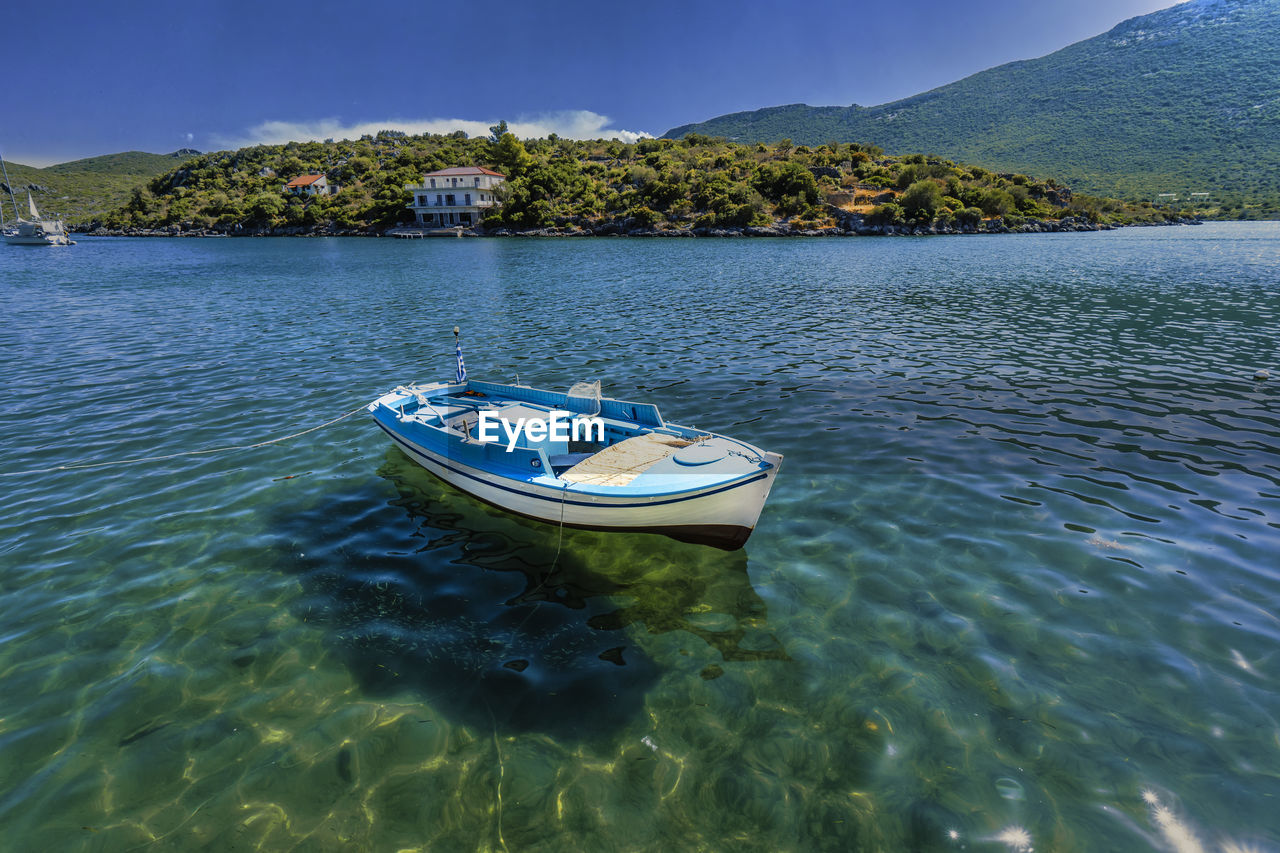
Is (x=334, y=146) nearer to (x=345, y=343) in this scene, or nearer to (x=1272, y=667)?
(x=345, y=343)

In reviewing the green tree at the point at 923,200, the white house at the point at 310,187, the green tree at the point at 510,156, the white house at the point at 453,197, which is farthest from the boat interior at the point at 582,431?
the white house at the point at 310,187

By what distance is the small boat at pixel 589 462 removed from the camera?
9.12 meters

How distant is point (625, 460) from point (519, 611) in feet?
11.4

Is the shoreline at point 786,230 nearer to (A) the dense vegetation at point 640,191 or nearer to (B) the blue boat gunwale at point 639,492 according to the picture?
(A) the dense vegetation at point 640,191

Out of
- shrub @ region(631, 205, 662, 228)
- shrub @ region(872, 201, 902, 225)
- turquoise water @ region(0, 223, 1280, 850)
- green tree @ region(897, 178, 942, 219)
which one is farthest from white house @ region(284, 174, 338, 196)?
turquoise water @ region(0, 223, 1280, 850)

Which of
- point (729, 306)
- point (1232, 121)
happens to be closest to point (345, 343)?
point (729, 306)

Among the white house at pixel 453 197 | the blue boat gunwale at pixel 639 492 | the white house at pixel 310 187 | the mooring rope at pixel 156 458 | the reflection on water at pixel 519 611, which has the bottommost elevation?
the reflection on water at pixel 519 611

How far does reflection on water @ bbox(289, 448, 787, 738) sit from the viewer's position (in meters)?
7.20

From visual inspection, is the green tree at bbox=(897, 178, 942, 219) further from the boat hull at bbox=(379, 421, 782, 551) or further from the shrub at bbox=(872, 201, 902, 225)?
the boat hull at bbox=(379, 421, 782, 551)

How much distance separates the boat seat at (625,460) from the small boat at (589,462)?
0.02 m

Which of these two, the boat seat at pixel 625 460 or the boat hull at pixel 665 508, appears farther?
the boat seat at pixel 625 460

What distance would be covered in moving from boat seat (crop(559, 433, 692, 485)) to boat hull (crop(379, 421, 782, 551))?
0.56m

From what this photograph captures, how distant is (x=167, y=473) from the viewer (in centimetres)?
1305

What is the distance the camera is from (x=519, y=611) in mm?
8734
